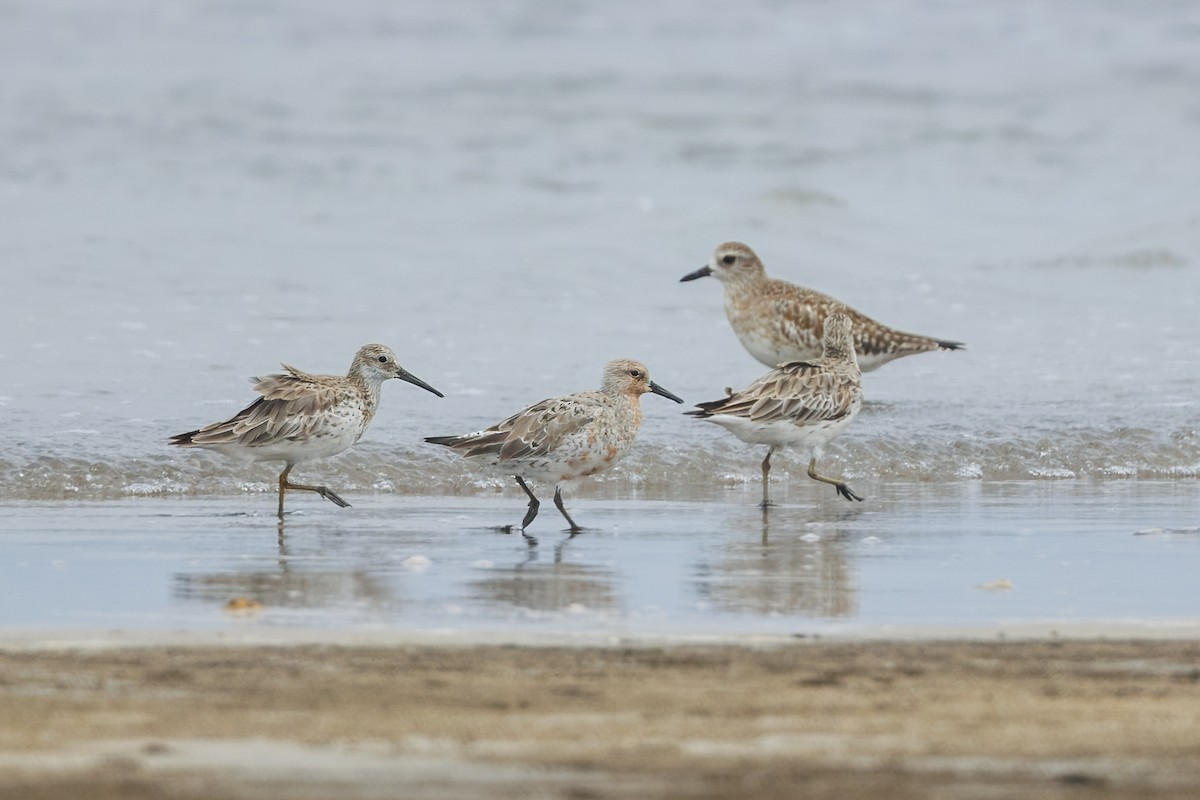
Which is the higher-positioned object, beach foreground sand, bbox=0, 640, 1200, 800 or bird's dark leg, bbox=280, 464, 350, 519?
bird's dark leg, bbox=280, 464, 350, 519

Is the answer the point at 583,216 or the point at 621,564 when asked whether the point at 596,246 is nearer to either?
the point at 583,216

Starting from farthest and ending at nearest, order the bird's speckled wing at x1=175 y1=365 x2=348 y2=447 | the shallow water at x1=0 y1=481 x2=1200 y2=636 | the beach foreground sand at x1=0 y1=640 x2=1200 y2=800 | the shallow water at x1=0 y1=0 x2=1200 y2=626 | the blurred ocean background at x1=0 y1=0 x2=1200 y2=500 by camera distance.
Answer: the blurred ocean background at x1=0 y1=0 x2=1200 y2=500, the shallow water at x1=0 y1=0 x2=1200 y2=626, the bird's speckled wing at x1=175 y1=365 x2=348 y2=447, the shallow water at x1=0 y1=481 x2=1200 y2=636, the beach foreground sand at x1=0 y1=640 x2=1200 y2=800

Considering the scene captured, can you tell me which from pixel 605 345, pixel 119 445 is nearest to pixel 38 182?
pixel 605 345

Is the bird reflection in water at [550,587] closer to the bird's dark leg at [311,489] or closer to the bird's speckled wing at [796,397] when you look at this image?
the bird's dark leg at [311,489]

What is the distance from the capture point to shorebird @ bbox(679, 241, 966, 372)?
1216cm

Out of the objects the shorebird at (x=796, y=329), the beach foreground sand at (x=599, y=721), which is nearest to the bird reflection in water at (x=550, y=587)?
the beach foreground sand at (x=599, y=721)

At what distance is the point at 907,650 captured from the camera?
202 inches

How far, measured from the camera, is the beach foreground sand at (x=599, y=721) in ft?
12.1

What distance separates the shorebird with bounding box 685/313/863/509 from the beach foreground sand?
3795mm

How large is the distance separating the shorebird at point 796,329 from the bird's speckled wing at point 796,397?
2.55 metres

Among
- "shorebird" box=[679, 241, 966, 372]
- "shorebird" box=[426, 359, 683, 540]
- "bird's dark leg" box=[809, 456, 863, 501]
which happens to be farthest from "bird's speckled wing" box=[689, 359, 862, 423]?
"shorebird" box=[679, 241, 966, 372]

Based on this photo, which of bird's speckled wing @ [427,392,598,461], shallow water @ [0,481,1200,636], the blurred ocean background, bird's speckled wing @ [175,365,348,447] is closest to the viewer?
shallow water @ [0,481,1200,636]

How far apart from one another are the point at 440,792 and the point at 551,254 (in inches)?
524

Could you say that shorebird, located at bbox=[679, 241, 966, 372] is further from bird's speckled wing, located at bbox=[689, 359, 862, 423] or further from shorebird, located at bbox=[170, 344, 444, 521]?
shorebird, located at bbox=[170, 344, 444, 521]
